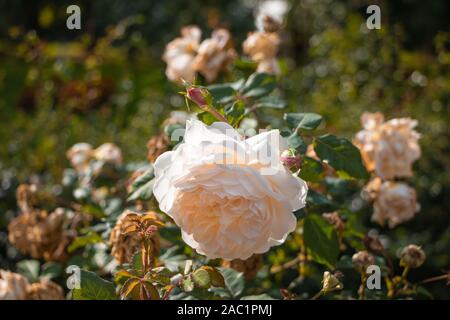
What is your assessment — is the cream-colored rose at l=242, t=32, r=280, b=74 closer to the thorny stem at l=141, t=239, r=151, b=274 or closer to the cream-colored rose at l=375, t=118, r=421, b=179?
the cream-colored rose at l=375, t=118, r=421, b=179

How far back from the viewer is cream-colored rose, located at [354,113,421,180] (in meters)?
1.44

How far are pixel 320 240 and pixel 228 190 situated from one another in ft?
1.46

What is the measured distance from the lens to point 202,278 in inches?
36.4

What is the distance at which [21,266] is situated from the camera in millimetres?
1561

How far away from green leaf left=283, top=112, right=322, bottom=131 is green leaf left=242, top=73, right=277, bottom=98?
138 millimetres

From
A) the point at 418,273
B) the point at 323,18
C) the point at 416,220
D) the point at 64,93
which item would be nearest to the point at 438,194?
the point at 416,220

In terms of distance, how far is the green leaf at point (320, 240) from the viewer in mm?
1216

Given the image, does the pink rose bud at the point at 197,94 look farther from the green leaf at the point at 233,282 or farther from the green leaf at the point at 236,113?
the green leaf at the point at 233,282

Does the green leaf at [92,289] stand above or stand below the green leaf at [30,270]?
below

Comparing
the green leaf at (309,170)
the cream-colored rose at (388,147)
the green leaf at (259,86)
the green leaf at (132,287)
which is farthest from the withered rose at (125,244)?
the cream-colored rose at (388,147)

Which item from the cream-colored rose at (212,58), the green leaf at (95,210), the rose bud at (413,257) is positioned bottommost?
the rose bud at (413,257)

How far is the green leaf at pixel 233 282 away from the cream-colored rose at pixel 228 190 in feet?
0.92

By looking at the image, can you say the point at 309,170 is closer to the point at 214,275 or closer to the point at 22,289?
the point at 214,275

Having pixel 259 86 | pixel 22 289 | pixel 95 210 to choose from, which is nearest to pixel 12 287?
pixel 22 289
